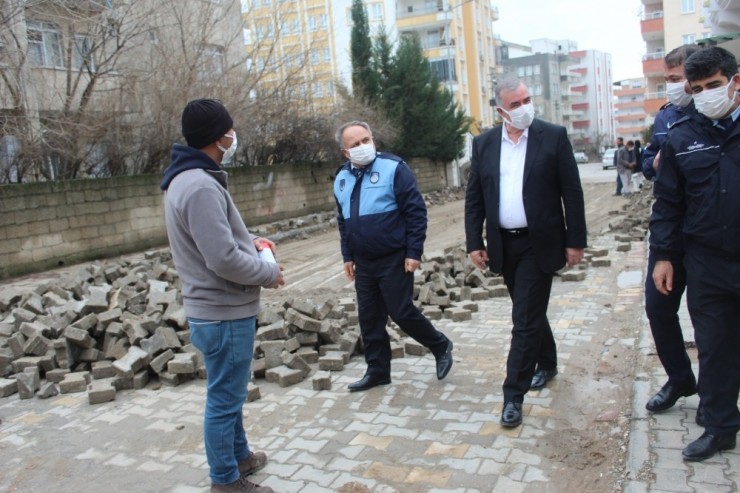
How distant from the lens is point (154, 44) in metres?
16.9

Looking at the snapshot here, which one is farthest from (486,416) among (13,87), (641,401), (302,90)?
(302,90)

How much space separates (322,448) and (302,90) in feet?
60.4

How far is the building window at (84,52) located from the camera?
1532cm

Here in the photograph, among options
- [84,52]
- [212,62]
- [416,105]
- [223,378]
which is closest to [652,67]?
[416,105]

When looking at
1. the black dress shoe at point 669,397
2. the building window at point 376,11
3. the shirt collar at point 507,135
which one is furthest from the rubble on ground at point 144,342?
the building window at point 376,11

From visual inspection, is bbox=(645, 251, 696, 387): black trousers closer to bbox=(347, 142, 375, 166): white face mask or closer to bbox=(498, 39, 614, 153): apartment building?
bbox=(347, 142, 375, 166): white face mask

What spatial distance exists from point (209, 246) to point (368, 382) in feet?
7.84

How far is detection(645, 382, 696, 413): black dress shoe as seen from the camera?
4090mm

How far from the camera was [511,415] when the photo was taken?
4.14 m

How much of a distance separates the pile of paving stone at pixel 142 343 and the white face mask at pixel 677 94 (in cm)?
290

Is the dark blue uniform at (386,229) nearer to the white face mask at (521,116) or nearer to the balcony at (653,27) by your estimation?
the white face mask at (521,116)

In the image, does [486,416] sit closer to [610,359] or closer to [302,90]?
[610,359]

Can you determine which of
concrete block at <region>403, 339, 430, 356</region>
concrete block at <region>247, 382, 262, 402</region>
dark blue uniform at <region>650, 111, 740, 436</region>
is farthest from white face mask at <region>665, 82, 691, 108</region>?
concrete block at <region>247, 382, 262, 402</region>

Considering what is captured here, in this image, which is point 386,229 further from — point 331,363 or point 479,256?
point 331,363
